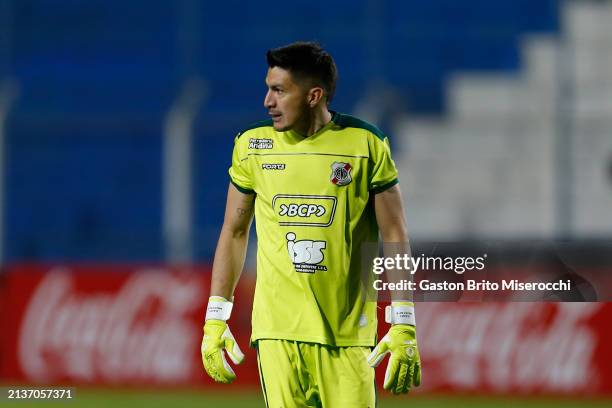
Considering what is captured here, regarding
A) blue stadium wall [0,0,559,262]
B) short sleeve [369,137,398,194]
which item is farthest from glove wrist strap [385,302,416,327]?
blue stadium wall [0,0,559,262]

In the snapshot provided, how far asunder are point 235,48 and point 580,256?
23.5 feet

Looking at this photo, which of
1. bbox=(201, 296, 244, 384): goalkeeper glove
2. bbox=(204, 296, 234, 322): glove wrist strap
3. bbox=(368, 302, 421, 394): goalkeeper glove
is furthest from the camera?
bbox=(204, 296, 234, 322): glove wrist strap

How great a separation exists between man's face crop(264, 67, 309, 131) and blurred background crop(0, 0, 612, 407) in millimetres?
5677

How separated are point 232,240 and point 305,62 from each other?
2.13 ft

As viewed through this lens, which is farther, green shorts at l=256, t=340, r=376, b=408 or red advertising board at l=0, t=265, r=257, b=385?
red advertising board at l=0, t=265, r=257, b=385

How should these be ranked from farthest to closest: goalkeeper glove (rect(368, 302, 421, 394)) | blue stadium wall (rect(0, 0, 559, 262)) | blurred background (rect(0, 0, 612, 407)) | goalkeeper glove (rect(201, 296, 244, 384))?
blue stadium wall (rect(0, 0, 559, 262))
blurred background (rect(0, 0, 612, 407))
goalkeeper glove (rect(201, 296, 244, 384))
goalkeeper glove (rect(368, 302, 421, 394))

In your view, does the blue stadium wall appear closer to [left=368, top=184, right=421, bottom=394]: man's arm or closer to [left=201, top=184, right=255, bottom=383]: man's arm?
[left=201, top=184, right=255, bottom=383]: man's arm

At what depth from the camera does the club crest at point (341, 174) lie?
4.27m

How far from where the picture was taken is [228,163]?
15.4m

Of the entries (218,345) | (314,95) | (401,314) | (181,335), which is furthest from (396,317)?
(181,335)

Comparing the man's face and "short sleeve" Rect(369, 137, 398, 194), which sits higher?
the man's face

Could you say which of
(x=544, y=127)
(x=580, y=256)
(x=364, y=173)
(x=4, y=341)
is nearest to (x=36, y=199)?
(x=4, y=341)

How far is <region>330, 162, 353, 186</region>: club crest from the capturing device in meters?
4.27

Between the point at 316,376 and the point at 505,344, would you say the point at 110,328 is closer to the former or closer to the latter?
the point at 505,344
